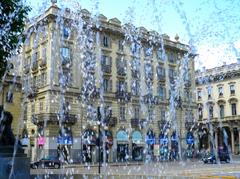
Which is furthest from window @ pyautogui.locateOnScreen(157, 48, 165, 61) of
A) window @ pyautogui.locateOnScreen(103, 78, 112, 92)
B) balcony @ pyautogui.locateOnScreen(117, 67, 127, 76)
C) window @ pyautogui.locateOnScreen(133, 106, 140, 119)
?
window @ pyautogui.locateOnScreen(103, 78, 112, 92)

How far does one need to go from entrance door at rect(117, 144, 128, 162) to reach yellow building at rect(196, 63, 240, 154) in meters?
20.5


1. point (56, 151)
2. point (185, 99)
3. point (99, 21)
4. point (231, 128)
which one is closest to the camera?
point (56, 151)

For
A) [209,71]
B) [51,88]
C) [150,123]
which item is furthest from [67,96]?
[209,71]

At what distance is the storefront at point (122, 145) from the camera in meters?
48.2

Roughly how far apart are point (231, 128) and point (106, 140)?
30542mm

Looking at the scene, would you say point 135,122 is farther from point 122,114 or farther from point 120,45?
point 120,45

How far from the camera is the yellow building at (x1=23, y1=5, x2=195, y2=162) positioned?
1693 inches

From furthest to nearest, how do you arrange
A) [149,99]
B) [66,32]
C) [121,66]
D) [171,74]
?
[171,74] → [149,99] → [121,66] → [66,32]

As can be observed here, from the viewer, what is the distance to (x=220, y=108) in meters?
69.5

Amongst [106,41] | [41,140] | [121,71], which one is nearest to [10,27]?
[41,140]

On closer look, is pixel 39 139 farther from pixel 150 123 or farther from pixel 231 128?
pixel 231 128

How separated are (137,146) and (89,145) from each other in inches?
283

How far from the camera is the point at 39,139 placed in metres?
42.6

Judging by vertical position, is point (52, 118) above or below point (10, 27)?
below
